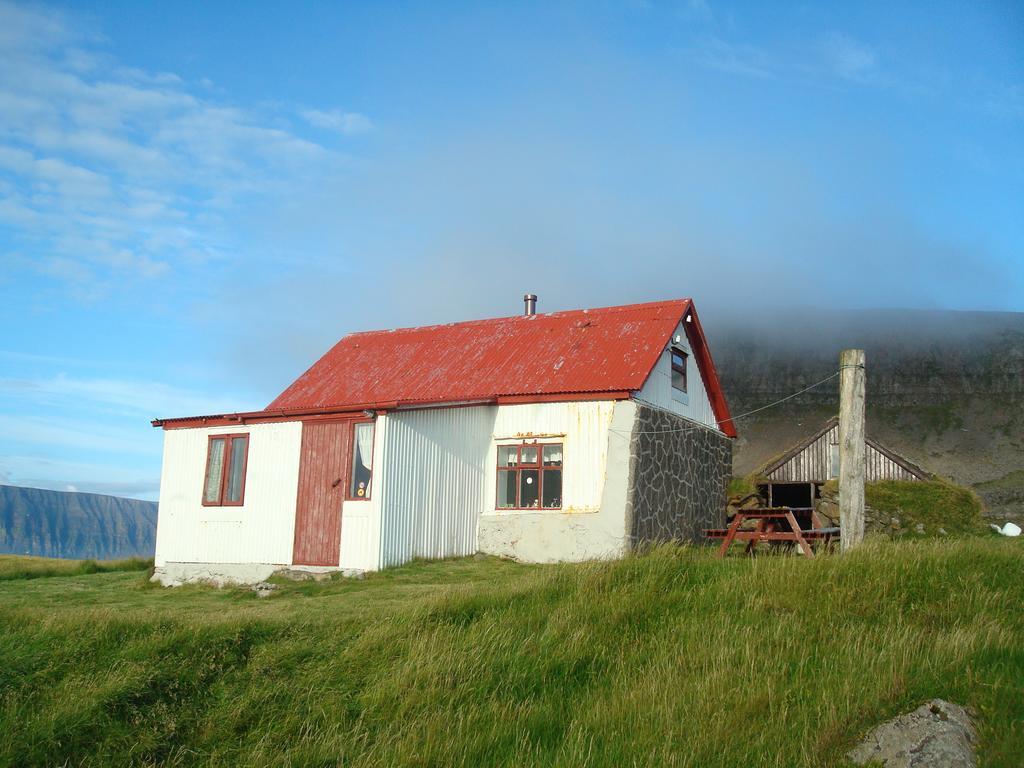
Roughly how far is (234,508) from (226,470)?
2.92ft

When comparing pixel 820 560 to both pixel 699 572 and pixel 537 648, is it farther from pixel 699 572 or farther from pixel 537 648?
pixel 537 648

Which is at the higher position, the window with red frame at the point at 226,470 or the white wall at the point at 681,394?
the white wall at the point at 681,394

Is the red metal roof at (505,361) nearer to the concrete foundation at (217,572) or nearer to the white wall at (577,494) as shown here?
the white wall at (577,494)

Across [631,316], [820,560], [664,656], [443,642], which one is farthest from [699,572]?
[631,316]

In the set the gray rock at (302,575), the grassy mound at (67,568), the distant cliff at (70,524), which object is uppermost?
the gray rock at (302,575)

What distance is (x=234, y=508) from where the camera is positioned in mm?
20125

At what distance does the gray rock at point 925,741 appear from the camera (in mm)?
7707

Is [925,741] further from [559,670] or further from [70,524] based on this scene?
Result: [70,524]

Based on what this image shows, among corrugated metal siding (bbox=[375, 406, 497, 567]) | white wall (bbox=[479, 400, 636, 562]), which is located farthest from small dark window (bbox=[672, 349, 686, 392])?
corrugated metal siding (bbox=[375, 406, 497, 567])

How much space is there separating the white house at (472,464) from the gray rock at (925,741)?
386 inches

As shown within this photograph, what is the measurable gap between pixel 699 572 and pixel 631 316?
991cm

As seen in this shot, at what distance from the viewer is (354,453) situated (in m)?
18.6

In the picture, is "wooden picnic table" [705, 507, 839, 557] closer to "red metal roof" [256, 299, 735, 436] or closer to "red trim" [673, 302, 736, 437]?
"red metal roof" [256, 299, 735, 436]

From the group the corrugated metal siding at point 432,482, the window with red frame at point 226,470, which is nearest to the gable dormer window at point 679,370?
the corrugated metal siding at point 432,482
